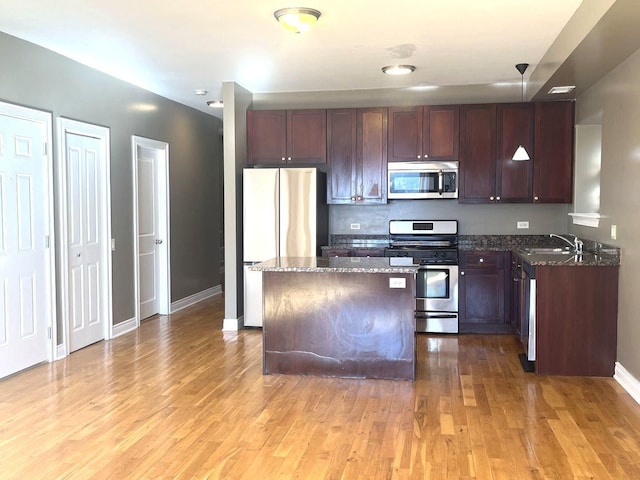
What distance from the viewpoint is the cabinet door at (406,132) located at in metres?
6.26

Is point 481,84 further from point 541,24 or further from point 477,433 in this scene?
point 477,433

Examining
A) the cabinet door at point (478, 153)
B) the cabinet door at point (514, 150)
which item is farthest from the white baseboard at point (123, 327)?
the cabinet door at point (514, 150)

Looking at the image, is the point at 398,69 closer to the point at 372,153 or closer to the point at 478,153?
the point at 372,153

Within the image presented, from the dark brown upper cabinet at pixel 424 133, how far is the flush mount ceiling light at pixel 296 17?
2.51 metres

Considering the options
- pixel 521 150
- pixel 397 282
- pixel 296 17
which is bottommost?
pixel 397 282

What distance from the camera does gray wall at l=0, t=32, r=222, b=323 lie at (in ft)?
15.5

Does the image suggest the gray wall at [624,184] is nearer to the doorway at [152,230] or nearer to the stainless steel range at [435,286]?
the stainless steel range at [435,286]

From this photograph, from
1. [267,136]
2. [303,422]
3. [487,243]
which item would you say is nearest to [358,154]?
[267,136]

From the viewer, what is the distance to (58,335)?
16.6ft

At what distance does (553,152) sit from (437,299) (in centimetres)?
192

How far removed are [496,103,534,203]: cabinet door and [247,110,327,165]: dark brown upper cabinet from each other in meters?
1.86

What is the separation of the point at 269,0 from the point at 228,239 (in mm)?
3030

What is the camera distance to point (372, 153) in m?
6.35

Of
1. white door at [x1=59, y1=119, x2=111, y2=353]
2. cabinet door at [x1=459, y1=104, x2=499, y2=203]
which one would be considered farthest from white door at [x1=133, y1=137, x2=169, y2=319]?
cabinet door at [x1=459, y1=104, x2=499, y2=203]
